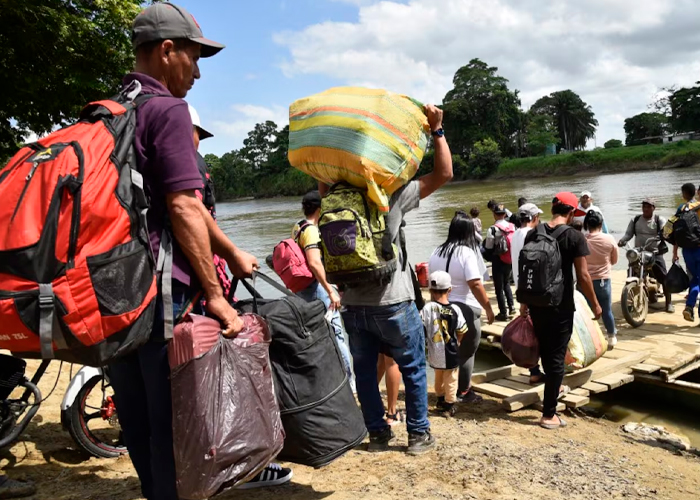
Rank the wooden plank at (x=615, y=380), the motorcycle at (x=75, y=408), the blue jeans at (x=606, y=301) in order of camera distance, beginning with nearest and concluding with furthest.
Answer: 1. the motorcycle at (x=75, y=408)
2. the wooden plank at (x=615, y=380)
3. the blue jeans at (x=606, y=301)

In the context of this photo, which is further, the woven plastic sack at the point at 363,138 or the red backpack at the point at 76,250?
the woven plastic sack at the point at 363,138

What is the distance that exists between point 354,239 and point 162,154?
1418 mm

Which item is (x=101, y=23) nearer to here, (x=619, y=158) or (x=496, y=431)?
(x=496, y=431)

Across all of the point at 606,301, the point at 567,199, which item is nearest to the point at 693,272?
the point at 606,301

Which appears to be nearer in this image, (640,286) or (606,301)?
(606,301)

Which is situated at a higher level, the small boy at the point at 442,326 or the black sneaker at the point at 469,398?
the small boy at the point at 442,326

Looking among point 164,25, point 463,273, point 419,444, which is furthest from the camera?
point 463,273

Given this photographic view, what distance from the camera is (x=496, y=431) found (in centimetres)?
437

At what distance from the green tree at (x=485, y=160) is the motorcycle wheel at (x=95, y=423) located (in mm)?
66557

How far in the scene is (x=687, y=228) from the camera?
7141mm

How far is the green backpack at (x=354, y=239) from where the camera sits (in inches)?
124

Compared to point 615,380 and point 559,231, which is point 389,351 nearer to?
point 559,231

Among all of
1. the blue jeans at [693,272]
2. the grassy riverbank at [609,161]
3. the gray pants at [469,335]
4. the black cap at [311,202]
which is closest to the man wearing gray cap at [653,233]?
the blue jeans at [693,272]

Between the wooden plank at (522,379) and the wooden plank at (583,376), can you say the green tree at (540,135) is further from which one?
the wooden plank at (522,379)
